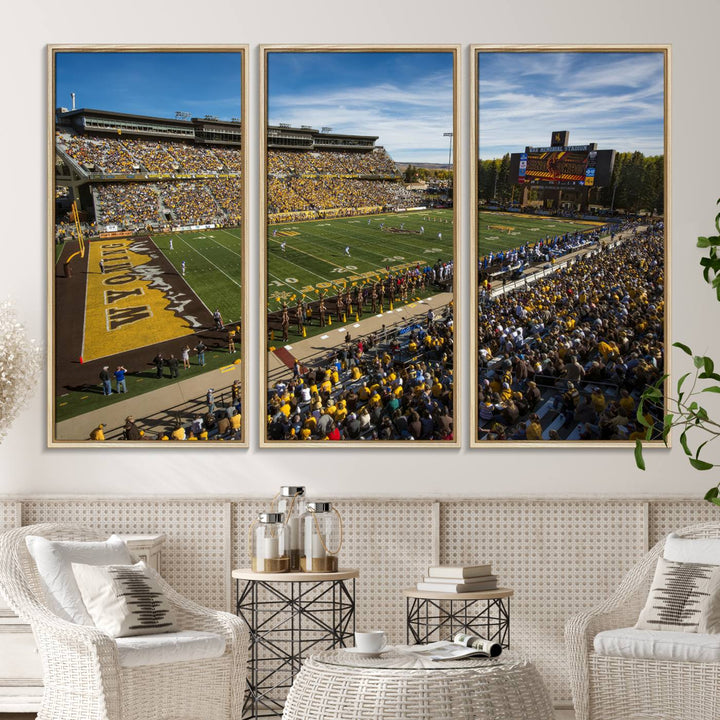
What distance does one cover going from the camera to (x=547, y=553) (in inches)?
189

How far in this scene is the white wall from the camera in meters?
4.86

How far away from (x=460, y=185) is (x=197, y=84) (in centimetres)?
147

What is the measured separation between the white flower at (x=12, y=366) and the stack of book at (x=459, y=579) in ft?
6.94

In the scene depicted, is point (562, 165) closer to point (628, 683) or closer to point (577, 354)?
point (577, 354)

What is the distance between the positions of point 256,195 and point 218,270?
441 millimetres

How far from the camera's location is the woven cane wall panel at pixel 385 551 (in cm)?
479

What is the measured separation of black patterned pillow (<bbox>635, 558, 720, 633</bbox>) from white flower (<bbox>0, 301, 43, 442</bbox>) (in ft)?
9.98

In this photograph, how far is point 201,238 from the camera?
496 cm

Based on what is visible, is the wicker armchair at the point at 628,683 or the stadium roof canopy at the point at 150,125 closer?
the wicker armchair at the point at 628,683

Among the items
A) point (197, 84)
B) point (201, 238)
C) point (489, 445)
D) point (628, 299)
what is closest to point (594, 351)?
point (628, 299)

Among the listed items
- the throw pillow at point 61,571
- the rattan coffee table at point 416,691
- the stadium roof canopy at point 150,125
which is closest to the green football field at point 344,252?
the stadium roof canopy at point 150,125

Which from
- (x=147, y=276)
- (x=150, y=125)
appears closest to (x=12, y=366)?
(x=147, y=276)

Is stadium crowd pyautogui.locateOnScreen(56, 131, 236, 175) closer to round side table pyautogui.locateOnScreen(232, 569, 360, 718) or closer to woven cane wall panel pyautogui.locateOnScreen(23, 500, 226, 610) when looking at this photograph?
woven cane wall panel pyautogui.locateOnScreen(23, 500, 226, 610)

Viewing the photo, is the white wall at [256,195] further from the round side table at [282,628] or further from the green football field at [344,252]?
the round side table at [282,628]
